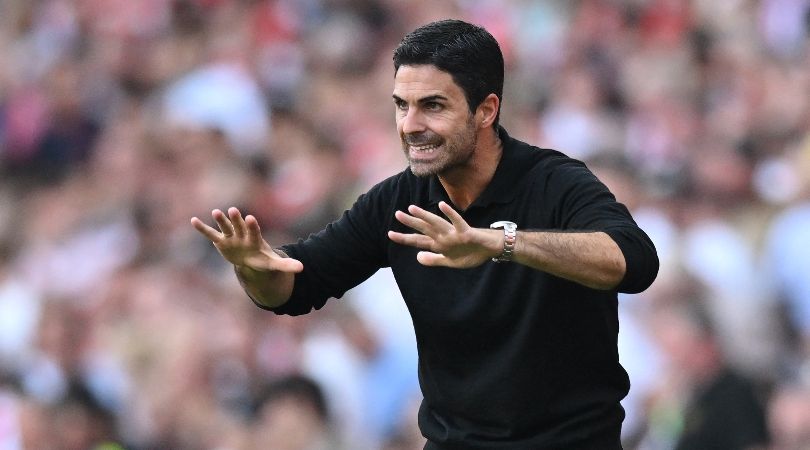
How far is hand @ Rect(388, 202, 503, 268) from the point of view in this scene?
112 inches

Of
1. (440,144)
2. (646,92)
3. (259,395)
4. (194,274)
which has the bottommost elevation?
(259,395)

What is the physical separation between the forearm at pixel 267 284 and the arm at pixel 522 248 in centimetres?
60

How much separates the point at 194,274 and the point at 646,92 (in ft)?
8.12

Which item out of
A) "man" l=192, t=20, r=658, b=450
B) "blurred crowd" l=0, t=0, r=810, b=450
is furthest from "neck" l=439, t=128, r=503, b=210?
"blurred crowd" l=0, t=0, r=810, b=450

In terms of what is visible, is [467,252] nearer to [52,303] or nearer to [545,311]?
[545,311]

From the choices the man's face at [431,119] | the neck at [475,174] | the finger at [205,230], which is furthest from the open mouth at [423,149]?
the finger at [205,230]

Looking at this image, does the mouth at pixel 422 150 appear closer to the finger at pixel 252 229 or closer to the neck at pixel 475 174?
the neck at pixel 475 174

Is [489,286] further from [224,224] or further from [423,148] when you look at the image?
[224,224]

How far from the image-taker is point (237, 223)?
332cm

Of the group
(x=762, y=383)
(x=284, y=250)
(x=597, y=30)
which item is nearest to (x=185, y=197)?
(x=597, y=30)

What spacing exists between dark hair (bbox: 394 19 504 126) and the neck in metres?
0.11

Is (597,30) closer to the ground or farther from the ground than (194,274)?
farther from the ground

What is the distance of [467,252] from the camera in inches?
114

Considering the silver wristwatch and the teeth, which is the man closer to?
the teeth
